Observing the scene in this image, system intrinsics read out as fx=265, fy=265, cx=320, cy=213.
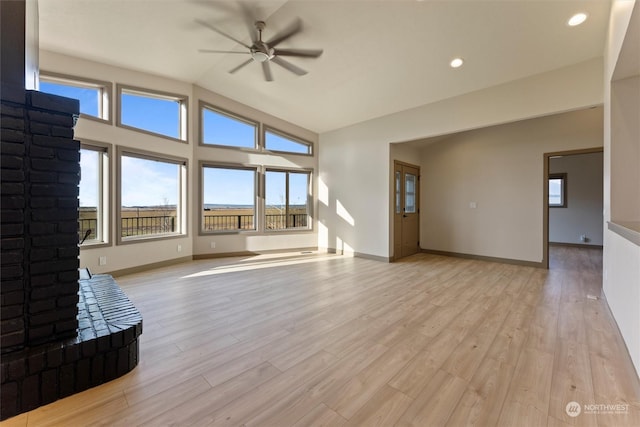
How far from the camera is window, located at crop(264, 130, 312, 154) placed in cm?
642

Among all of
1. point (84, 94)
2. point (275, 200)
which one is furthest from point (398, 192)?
point (84, 94)

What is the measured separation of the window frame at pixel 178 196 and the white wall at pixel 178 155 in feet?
0.18

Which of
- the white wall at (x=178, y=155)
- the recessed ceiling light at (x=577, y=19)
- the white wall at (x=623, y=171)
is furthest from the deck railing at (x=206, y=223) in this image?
the recessed ceiling light at (x=577, y=19)

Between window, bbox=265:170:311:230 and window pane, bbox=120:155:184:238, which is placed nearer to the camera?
window pane, bbox=120:155:184:238

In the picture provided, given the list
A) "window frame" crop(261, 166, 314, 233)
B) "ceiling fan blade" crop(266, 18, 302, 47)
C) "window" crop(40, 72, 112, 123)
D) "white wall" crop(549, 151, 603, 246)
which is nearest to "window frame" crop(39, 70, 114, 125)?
"window" crop(40, 72, 112, 123)

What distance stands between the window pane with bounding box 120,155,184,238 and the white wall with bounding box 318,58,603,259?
3362 millimetres

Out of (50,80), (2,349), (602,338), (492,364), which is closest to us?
(2,349)

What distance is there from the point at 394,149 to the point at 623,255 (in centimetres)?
386

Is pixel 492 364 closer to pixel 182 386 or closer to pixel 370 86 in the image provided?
pixel 182 386

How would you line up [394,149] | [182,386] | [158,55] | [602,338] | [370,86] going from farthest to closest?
[394,149] < [370,86] < [158,55] < [602,338] < [182,386]

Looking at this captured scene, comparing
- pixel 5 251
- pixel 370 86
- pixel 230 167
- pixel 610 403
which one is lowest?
pixel 610 403

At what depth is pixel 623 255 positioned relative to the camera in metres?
2.29

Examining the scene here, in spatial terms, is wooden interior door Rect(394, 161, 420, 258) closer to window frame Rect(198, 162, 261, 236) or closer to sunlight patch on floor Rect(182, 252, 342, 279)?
sunlight patch on floor Rect(182, 252, 342, 279)

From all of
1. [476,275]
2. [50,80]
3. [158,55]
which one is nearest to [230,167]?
[158,55]
